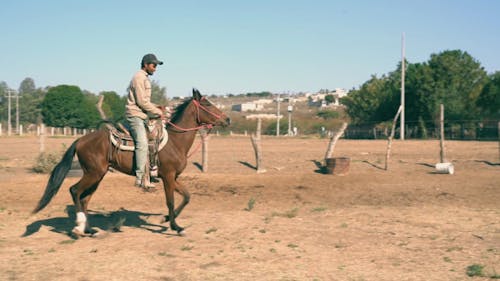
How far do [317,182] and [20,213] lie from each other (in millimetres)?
8815

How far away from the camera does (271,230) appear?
31.2 ft

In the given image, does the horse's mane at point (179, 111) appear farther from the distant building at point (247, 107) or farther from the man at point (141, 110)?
the distant building at point (247, 107)

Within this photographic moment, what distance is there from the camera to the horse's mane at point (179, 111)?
1005cm

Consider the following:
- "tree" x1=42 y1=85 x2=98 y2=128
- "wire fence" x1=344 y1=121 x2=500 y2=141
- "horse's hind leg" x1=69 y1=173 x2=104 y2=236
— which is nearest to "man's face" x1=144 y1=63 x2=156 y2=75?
"horse's hind leg" x1=69 y1=173 x2=104 y2=236

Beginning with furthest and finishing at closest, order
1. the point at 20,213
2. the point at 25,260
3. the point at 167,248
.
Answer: the point at 20,213
the point at 167,248
the point at 25,260

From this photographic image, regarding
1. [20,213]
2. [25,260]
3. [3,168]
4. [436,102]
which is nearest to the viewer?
[25,260]

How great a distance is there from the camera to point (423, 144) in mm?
31094

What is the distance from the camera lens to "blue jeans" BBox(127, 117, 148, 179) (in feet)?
30.5

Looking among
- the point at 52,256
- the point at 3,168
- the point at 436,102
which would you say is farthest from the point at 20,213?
the point at 436,102

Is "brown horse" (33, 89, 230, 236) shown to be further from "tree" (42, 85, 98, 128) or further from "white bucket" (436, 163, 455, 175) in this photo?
"tree" (42, 85, 98, 128)

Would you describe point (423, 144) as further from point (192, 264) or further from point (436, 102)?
point (192, 264)

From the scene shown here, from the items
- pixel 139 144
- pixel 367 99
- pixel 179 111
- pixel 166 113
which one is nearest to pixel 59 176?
pixel 139 144

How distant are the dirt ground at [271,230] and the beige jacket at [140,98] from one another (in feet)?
7.53

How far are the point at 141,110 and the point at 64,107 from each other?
7153 centimetres
